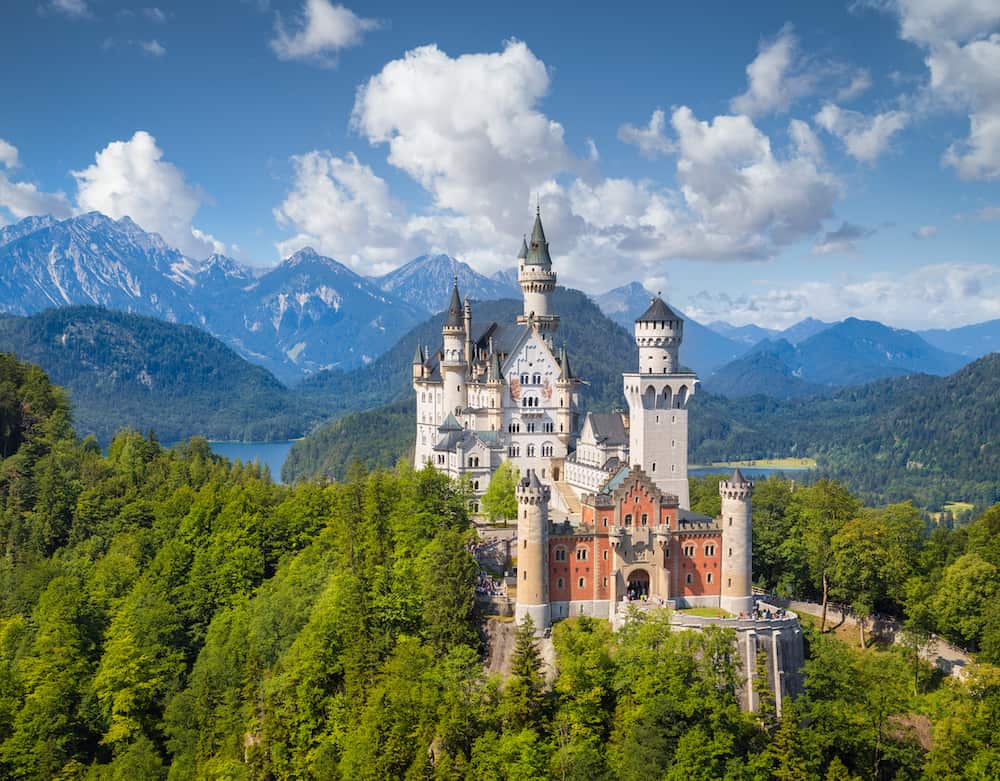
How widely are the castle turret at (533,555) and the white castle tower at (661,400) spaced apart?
2008cm

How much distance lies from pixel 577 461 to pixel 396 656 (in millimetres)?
36827

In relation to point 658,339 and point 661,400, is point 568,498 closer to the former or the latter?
point 661,400

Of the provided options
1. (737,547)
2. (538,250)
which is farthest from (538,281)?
(737,547)

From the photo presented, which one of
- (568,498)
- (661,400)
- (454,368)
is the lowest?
(568,498)

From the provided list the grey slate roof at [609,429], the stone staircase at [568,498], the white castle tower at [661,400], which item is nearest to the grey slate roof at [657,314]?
the white castle tower at [661,400]

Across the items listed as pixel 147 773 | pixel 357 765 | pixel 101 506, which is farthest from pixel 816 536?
pixel 101 506

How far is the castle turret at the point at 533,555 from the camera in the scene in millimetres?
62719

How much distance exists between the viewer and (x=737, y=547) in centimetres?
6612

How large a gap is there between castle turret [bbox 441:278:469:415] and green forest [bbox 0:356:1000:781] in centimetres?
1446

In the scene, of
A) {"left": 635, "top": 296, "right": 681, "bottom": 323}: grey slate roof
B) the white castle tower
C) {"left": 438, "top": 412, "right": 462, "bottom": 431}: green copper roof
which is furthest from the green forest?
{"left": 635, "top": 296, "right": 681, "bottom": 323}: grey slate roof

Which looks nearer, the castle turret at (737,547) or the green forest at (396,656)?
the green forest at (396,656)

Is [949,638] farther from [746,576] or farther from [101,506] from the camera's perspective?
[101,506]

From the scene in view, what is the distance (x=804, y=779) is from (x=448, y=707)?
801 inches

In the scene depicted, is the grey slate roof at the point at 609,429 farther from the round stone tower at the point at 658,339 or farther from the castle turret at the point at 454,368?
the castle turret at the point at 454,368
